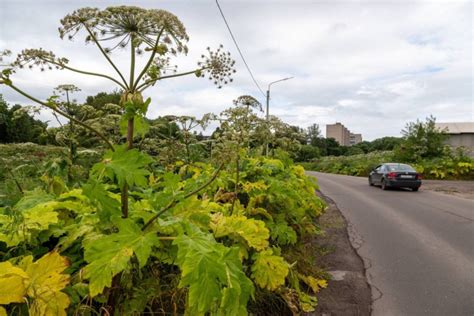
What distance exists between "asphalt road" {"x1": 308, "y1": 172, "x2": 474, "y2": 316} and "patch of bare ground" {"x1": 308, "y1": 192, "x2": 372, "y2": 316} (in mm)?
142

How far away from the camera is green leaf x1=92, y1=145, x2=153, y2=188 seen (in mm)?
1698

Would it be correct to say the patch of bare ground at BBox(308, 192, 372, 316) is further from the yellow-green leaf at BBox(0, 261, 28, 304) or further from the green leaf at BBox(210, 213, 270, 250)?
the yellow-green leaf at BBox(0, 261, 28, 304)

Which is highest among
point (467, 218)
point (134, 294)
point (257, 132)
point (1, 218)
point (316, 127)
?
point (316, 127)

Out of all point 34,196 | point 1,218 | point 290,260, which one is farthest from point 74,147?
point 290,260

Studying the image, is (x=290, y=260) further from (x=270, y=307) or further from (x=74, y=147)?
(x=74, y=147)

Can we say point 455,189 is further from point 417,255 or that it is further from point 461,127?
point 461,127

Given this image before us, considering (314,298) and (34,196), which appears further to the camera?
Result: (314,298)

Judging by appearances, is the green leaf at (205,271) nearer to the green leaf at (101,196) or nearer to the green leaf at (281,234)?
the green leaf at (101,196)

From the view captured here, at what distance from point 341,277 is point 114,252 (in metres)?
3.99

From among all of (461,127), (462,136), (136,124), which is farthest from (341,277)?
(461,127)

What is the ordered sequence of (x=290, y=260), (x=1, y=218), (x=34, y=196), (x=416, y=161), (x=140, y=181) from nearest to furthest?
(x=140, y=181), (x=1, y=218), (x=34, y=196), (x=290, y=260), (x=416, y=161)

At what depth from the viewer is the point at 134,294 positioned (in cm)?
218

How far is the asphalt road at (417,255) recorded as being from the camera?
14.1 ft

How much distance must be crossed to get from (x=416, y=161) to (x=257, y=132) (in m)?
28.6
